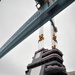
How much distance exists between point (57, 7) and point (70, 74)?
2558 inches

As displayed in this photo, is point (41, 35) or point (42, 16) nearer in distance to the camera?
point (42, 16)

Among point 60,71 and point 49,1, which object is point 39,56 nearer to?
point 60,71

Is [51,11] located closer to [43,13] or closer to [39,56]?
[43,13]

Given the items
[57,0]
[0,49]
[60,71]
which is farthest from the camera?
[60,71]

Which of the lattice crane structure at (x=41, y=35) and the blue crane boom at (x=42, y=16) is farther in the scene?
the lattice crane structure at (x=41, y=35)

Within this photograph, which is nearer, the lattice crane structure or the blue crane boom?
the blue crane boom

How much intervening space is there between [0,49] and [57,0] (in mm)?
19811

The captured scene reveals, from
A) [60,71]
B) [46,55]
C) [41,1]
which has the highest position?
[46,55]

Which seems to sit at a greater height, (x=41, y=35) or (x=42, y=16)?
(x=41, y=35)

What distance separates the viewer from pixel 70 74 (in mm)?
76250

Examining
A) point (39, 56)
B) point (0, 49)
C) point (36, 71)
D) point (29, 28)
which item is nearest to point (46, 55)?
point (39, 56)

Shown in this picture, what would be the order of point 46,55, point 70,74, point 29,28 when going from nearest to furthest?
point 29,28, point 46,55, point 70,74

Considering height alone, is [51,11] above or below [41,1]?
below

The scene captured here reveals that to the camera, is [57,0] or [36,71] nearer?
[57,0]
